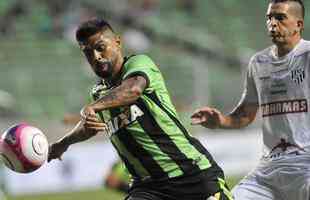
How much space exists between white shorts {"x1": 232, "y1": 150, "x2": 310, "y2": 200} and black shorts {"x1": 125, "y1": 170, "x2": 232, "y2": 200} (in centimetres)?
52

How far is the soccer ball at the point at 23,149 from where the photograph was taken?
5.94 meters

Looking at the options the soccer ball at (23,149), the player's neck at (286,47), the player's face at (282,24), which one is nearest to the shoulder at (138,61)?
the soccer ball at (23,149)

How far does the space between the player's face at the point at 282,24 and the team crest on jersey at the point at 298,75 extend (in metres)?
0.25

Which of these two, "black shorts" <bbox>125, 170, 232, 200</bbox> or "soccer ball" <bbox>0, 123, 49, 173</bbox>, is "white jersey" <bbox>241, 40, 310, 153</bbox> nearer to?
"black shorts" <bbox>125, 170, 232, 200</bbox>

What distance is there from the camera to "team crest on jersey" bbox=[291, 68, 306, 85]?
647 cm

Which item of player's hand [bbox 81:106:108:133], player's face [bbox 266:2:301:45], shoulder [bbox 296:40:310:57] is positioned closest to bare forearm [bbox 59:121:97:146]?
player's hand [bbox 81:106:108:133]

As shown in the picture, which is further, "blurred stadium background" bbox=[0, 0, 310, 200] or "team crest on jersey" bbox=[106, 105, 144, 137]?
"blurred stadium background" bbox=[0, 0, 310, 200]

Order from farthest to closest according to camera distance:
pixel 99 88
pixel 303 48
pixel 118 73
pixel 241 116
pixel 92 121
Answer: pixel 241 116 < pixel 303 48 < pixel 99 88 < pixel 118 73 < pixel 92 121

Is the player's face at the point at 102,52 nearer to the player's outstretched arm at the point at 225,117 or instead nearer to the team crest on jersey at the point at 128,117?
the team crest on jersey at the point at 128,117

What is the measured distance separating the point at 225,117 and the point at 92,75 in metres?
10.7

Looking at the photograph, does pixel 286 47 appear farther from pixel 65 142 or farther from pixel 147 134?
pixel 65 142

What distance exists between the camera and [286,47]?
21.8 feet

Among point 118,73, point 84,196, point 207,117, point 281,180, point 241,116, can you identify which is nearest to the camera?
point 118,73

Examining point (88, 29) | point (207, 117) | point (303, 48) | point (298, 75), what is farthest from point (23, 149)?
point (303, 48)
